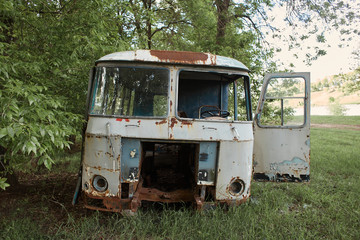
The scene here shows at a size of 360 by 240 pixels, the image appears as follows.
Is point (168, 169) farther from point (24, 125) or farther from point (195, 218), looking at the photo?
point (24, 125)

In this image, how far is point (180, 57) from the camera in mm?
3492

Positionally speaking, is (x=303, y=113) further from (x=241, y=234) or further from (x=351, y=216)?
(x=241, y=234)

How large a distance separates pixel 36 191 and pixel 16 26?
2.76m

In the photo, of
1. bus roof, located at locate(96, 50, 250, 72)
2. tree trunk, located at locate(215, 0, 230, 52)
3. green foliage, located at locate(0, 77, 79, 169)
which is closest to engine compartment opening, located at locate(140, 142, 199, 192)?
bus roof, located at locate(96, 50, 250, 72)

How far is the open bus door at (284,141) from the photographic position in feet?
12.6

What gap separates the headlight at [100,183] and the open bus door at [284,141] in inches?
82.4

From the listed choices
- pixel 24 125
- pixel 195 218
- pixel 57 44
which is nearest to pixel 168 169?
pixel 195 218

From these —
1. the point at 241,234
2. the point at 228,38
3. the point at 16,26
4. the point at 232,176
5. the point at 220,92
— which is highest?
the point at 228,38

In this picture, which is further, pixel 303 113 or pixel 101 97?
pixel 303 113

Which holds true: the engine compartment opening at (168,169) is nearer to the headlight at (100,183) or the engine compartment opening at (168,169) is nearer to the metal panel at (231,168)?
the metal panel at (231,168)

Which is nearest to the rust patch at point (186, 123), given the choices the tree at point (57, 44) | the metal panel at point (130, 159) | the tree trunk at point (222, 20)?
the metal panel at point (130, 159)

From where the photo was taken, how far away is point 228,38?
8367 millimetres

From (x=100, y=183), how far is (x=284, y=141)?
2.57 metres

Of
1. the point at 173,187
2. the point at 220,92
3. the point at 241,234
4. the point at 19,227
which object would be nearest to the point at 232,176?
the point at 241,234
